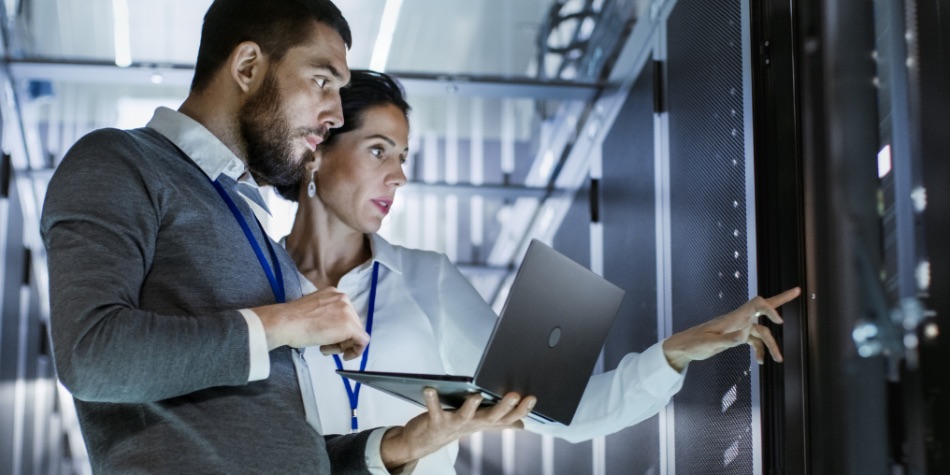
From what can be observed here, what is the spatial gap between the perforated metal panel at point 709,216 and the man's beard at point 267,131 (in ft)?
3.38

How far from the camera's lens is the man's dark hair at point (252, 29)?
6.41 ft

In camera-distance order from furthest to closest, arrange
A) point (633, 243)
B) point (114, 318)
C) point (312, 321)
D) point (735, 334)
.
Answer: point (633, 243)
point (735, 334)
point (312, 321)
point (114, 318)

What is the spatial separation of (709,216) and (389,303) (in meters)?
0.76

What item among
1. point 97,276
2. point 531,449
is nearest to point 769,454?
point 97,276

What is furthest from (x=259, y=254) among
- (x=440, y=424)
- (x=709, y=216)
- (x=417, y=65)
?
(x=417, y=65)

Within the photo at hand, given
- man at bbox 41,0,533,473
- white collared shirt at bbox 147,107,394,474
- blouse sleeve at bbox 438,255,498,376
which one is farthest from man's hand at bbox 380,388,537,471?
blouse sleeve at bbox 438,255,498,376

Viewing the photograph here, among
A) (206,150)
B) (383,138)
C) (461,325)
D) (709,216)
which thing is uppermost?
(383,138)

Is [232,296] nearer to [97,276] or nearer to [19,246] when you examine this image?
[97,276]

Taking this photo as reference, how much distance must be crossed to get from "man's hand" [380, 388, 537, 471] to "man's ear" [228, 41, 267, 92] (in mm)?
565

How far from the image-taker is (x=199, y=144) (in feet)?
6.00

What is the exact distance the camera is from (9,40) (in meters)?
4.12

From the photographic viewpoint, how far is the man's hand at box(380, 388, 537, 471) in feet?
6.25

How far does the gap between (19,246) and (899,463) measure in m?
3.52

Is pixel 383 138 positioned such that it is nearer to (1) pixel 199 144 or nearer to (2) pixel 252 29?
(2) pixel 252 29
